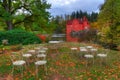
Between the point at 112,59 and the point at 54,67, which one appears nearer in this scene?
the point at 54,67

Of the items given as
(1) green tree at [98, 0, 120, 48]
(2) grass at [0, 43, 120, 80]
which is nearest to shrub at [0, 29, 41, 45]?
(1) green tree at [98, 0, 120, 48]

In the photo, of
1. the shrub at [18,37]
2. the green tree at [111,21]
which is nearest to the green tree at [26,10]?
the shrub at [18,37]

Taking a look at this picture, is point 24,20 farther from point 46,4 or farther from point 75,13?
point 75,13

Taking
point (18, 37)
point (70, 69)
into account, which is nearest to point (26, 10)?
point (18, 37)

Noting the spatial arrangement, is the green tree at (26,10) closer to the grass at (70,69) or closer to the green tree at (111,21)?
the green tree at (111,21)

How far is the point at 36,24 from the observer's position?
27797 millimetres

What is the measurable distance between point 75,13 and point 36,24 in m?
43.5

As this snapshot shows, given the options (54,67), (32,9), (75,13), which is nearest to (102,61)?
(54,67)

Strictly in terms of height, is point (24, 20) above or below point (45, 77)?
above

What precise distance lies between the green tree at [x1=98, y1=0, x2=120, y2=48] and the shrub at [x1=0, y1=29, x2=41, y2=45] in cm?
583

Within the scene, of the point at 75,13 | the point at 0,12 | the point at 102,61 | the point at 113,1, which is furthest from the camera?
the point at 75,13

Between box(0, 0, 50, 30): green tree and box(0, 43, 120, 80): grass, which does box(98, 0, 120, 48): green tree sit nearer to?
box(0, 43, 120, 80): grass

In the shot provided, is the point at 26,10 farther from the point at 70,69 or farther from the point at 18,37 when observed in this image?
the point at 70,69

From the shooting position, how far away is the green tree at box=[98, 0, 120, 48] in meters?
19.0
